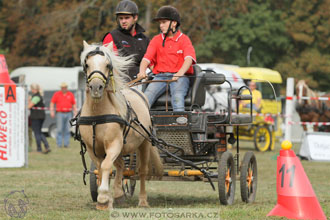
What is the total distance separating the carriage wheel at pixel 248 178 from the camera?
879 cm

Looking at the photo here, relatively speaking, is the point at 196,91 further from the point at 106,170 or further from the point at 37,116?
the point at 37,116

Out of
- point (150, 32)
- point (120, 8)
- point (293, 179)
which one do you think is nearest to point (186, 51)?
point (120, 8)

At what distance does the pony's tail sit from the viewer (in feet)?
27.2

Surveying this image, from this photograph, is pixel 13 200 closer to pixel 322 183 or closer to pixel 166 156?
pixel 166 156

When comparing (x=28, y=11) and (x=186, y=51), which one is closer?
(x=186, y=51)

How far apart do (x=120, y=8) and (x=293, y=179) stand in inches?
136

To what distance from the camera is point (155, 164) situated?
27.2ft

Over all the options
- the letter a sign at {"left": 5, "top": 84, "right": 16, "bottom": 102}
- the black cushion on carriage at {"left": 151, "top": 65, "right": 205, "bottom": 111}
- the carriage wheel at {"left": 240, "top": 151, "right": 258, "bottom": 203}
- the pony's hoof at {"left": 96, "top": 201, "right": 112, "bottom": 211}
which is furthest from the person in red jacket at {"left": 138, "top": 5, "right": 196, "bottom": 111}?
the letter a sign at {"left": 5, "top": 84, "right": 16, "bottom": 102}

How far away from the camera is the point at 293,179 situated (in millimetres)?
7039

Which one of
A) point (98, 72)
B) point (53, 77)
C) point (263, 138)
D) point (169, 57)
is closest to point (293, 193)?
point (98, 72)

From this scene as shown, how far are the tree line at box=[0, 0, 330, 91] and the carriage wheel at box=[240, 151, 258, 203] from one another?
70.1ft

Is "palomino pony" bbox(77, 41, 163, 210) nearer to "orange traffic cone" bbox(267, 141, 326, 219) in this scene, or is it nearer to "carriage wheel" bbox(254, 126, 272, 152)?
"orange traffic cone" bbox(267, 141, 326, 219)

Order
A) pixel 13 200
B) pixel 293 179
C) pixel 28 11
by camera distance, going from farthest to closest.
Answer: pixel 28 11, pixel 13 200, pixel 293 179

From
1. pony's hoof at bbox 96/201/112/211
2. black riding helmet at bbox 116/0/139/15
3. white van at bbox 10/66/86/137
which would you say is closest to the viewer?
pony's hoof at bbox 96/201/112/211
